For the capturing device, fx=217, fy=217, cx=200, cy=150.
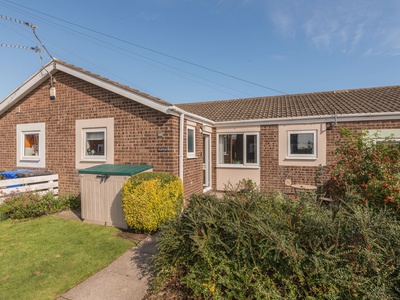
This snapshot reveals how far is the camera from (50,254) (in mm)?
4172

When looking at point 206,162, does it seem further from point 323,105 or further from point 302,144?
point 323,105

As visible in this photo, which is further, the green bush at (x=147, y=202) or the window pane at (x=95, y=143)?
the window pane at (x=95, y=143)

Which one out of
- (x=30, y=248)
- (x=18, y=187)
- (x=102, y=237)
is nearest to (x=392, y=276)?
(x=102, y=237)

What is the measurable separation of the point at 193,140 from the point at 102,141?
128 inches

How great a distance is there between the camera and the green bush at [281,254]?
230 centimetres

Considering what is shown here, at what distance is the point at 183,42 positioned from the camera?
45.3ft

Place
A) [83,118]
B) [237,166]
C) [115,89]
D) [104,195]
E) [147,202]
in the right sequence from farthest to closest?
[237,166] → [83,118] → [115,89] → [104,195] → [147,202]

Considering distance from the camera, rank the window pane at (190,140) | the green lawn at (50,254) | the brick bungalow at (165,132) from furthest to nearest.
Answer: the window pane at (190,140) → the brick bungalow at (165,132) → the green lawn at (50,254)

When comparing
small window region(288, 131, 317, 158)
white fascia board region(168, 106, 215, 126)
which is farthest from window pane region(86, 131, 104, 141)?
small window region(288, 131, 317, 158)

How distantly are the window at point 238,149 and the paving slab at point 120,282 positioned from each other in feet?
21.3

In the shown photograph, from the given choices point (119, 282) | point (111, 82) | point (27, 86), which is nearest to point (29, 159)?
point (27, 86)

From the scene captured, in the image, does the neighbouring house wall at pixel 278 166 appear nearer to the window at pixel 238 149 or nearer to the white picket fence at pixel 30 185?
the window at pixel 238 149

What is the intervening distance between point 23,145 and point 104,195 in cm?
625

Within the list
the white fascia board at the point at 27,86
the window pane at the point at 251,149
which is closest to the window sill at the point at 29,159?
the white fascia board at the point at 27,86
